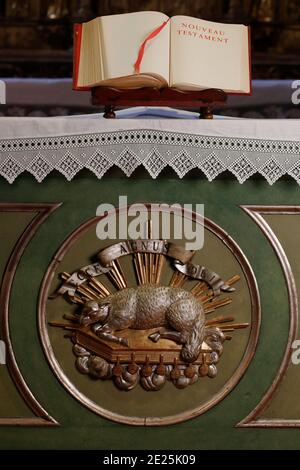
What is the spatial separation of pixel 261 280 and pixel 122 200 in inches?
21.9

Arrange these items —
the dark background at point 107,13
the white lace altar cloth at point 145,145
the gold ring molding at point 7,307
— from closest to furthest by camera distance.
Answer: the white lace altar cloth at point 145,145, the gold ring molding at point 7,307, the dark background at point 107,13

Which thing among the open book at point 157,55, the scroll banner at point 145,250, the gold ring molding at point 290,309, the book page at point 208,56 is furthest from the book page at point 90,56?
the gold ring molding at point 290,309

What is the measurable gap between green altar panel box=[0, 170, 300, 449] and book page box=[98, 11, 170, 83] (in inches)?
14.0

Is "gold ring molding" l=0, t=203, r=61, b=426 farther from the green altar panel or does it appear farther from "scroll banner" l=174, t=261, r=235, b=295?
"scroll banner" l=174, t=261, r=235, b=295

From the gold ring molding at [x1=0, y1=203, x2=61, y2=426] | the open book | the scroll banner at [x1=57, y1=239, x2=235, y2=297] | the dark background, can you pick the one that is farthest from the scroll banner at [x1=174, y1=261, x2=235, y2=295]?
the dark background

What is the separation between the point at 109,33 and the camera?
11.3 feet

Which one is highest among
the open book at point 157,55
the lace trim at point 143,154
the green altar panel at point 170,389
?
the open book at point 157,55

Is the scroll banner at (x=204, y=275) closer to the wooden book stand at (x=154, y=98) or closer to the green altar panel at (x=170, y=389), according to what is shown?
the green altar panel at (x=170, y=389)

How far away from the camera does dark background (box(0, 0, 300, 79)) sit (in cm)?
540

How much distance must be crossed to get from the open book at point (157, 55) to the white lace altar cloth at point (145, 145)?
149 millimetres

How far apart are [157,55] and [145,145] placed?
1.02 ft

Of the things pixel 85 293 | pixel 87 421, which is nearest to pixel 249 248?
pixel 85 293

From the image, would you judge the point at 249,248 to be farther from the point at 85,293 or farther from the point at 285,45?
the point at 285,45

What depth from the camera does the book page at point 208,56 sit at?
11.2ft
